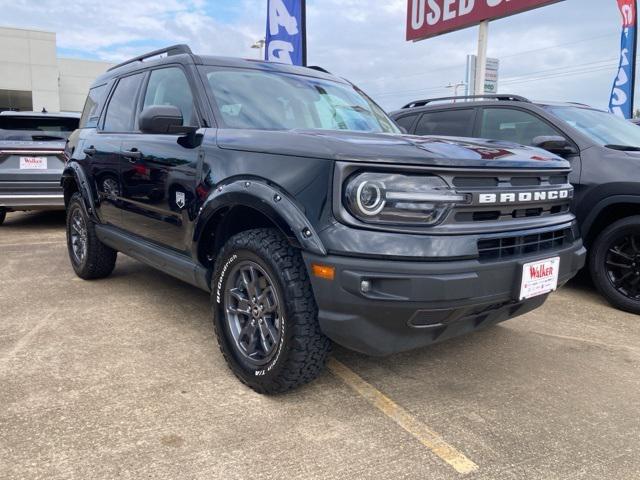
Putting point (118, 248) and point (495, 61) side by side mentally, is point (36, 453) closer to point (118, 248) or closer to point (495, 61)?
point (118, 248)

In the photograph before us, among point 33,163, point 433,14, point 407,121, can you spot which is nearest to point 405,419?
point 407,121

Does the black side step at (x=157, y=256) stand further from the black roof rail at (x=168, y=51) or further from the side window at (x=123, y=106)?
the black roof rail at (x=168, y=51)

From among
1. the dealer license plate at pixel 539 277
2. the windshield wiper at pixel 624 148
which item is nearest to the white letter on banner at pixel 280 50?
the windshield wiper at pixel 624 148

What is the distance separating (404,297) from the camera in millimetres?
2166

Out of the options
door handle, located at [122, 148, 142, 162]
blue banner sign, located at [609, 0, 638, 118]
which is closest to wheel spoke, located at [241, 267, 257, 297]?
door handle, located at [122, 148, 142, 162]

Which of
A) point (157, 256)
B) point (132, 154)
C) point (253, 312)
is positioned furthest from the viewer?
point (132, 154)

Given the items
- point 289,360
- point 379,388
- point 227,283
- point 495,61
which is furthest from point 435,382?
point 495,61

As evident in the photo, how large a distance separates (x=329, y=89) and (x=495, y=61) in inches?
663

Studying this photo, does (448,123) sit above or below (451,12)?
below

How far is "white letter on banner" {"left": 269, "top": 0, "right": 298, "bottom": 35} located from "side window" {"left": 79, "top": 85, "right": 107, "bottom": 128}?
536 centimetres

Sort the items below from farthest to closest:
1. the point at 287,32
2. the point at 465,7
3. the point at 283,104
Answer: the point at 465,7, the point at 287,32, the point at 283,104

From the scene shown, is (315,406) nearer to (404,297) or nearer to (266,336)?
(266,336)

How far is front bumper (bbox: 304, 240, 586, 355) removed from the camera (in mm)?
2166

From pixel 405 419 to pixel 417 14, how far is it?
11884 millimetres
